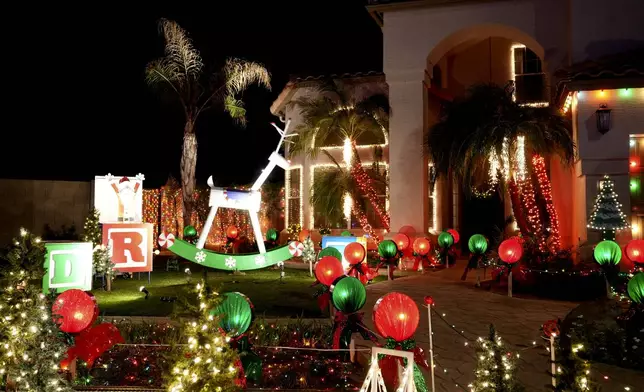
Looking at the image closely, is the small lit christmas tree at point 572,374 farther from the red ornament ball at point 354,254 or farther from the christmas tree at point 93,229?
the christmas tree at point 93,229

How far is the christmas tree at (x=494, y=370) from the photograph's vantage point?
4332mm

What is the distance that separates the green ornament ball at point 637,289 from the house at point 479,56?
Answer: 655cm

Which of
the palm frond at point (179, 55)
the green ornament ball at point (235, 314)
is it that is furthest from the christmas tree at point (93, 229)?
the green ornament ball at point (235, 314)

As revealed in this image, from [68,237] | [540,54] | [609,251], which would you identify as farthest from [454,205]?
[68,237]

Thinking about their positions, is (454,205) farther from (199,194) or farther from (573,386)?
(573,386)

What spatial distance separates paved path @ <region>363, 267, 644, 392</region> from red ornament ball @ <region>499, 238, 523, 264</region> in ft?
2.51

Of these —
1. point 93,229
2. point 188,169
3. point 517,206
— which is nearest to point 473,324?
point 517,206

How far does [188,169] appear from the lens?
18.8 metres

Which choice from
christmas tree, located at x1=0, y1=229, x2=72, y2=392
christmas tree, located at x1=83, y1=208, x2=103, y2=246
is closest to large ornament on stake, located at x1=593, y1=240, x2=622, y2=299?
christmas tree, located at x1=0, y1=229, x2=72, y2=392

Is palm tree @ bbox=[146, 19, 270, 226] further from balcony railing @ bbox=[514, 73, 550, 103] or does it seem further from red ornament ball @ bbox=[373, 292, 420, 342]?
red ornament ball @ bbox=[373, 292, 420, 342]

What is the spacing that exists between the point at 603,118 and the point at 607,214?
7.10ft

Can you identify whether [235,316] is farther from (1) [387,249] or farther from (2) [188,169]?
(2) [188,169]

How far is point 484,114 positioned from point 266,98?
19431 mm

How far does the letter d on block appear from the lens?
33.2ft
